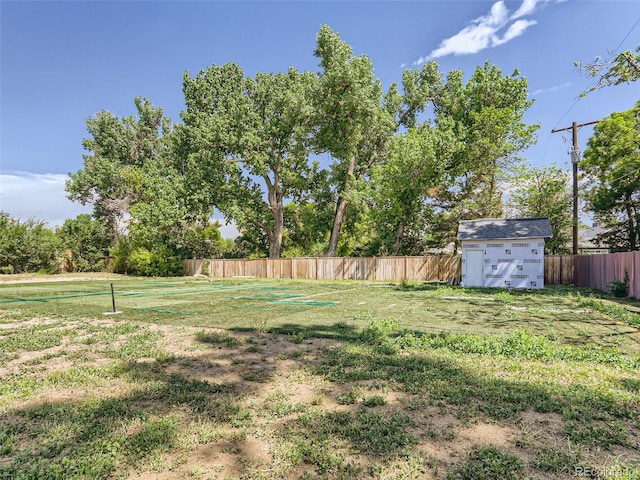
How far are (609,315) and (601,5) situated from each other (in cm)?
915

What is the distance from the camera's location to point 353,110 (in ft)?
73.7

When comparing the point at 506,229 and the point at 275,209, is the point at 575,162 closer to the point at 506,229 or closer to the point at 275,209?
the point at 506,229

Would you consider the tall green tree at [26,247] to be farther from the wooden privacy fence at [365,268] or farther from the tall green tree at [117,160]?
the wooden privacy fence at [365,268]

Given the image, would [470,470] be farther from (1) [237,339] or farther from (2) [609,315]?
(2) [609,315]

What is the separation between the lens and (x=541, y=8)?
13.3m

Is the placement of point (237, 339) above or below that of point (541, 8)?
below

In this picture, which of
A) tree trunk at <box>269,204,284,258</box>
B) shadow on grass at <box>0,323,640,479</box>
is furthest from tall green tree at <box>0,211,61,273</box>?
shadow on grass at <box>0,323,640,479</box>

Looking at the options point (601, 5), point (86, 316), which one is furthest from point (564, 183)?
point (86, 316)

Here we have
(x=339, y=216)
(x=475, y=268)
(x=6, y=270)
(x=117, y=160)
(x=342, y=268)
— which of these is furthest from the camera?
(x=117, y=160)

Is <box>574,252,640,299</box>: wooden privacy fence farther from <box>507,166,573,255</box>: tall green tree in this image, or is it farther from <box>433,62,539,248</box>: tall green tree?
<box>433,62,539,248</box>: tall green tree

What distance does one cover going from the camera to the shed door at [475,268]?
1691 cm

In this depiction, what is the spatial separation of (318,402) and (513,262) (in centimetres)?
1626

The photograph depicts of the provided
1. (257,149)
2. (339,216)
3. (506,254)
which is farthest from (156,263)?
(506,254)

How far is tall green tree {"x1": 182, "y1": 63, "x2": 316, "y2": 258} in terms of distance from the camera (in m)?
25.0
